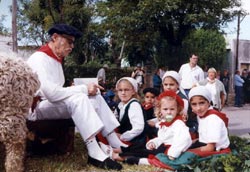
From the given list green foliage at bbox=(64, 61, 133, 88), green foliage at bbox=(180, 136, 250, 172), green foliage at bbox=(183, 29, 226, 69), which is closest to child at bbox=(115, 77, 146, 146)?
green foliage at bbox=(180, 136, 250, 172)

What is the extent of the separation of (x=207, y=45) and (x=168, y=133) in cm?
2789

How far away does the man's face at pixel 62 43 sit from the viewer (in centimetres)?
521

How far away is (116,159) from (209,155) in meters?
1.05

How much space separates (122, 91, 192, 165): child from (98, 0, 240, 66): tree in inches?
769

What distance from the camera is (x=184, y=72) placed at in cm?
1127

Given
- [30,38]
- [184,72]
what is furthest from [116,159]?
[30,38]

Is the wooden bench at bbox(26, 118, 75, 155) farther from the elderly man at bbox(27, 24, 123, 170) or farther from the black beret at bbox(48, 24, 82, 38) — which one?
the black beret at bbox(48, 24, 82, 38)

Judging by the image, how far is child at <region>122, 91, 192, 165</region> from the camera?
5273 millimetres

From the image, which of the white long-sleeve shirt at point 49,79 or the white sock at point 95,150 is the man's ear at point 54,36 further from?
the white sock at point 95,150

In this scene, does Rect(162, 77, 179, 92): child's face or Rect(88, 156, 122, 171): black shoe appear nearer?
Rect(88, 156, 122, 171): black shoe

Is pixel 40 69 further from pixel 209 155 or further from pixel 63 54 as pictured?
pixel 209 155

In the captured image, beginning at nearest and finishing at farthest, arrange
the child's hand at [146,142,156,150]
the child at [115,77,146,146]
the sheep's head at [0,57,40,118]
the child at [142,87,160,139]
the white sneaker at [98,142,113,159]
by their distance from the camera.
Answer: the sheep's head at [0,57,40,118], the white sneaker at [98,142,113,159], the child's hand at [146,142,156,150], the child at [115,77,146,146], the child at [142,87,160,139]

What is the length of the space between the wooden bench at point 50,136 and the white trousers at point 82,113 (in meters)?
0.12

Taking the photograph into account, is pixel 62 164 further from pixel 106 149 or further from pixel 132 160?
pixel 132 160
